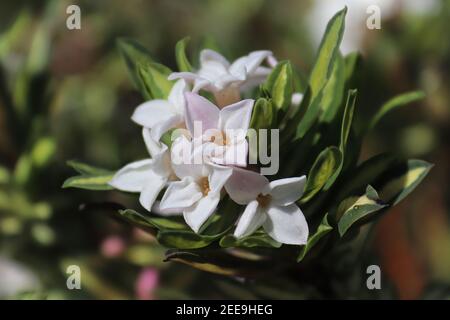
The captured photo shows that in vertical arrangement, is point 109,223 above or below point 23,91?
below

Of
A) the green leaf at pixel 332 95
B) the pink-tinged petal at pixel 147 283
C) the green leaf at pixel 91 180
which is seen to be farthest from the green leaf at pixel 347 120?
the pink-tinged petal at pixel 147 283

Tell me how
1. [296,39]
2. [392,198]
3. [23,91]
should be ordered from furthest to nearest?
[296,39] → [23,91] → [392,198]

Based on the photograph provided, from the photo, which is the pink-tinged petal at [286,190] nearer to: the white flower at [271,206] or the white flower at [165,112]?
the white flower at [271,206]

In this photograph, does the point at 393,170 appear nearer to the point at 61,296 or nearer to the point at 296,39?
the point at 61,296

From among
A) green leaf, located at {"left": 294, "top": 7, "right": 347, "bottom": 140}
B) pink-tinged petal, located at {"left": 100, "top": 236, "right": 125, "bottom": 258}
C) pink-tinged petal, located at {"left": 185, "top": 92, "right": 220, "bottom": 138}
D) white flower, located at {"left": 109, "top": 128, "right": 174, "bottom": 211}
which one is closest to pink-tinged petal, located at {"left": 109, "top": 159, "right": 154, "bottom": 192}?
white flower, located at {"left": 109, "top": 128, "right": 174, "bottom": 211}

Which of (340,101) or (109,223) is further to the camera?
(109,223)

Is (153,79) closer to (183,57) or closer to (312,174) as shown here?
(183,57)

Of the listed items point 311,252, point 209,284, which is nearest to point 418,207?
point 209,284

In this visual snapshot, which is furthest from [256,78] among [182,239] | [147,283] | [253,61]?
[147,283]
